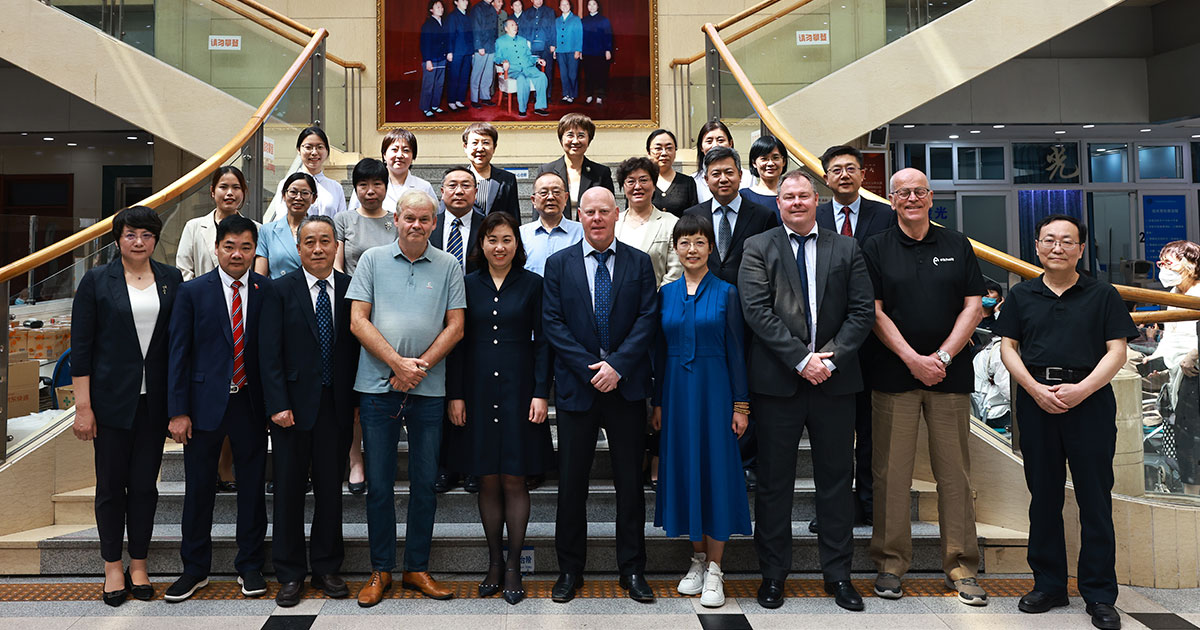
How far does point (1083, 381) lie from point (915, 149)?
8980 mm

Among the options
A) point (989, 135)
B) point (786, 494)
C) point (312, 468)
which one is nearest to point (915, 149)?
point (989, 135)

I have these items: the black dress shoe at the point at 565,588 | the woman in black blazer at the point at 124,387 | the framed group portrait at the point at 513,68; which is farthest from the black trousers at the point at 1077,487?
the framed group portrait at the point at 513,68

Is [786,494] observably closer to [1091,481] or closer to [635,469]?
[635,469]

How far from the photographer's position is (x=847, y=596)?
3486 millimetres

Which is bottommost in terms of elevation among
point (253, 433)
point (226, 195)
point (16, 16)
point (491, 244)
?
point (253, 433)

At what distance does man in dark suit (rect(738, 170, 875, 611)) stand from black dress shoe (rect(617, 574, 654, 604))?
471 mm

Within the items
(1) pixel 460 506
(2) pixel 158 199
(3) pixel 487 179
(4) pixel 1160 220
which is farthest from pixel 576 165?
(4) pixel 1160 220

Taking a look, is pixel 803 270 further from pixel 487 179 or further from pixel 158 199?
pixel 158 199

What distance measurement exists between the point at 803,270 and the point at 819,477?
0.89m

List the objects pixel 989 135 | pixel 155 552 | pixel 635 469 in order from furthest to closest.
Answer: pixel 989 135
pixel 155 552
pixel 635 469

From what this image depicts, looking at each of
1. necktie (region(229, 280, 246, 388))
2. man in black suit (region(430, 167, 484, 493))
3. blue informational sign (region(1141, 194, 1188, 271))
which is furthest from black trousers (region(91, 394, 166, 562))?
blue informational sign (region(1141, 194, 1188, 271))

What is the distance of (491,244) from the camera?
366 cm

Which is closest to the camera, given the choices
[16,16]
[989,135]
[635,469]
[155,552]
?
[635,469]

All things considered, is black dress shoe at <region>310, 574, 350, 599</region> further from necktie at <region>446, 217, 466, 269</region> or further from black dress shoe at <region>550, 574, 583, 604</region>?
necktie at <region>446, 217, 466, 269</region>
